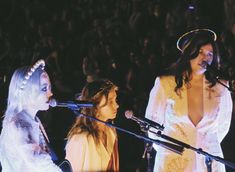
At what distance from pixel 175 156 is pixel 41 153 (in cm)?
163

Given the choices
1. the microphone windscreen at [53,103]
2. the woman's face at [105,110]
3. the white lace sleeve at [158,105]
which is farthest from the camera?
the white lace sleeve at [158,105]

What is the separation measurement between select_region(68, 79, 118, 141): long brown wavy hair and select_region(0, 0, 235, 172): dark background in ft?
10.7

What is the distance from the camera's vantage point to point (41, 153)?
14.1 ft

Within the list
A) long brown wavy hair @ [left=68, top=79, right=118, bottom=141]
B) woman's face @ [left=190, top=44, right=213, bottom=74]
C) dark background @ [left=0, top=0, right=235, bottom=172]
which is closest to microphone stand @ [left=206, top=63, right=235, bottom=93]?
woman's face @ [left=190, top=44, right=213, bottom=74]

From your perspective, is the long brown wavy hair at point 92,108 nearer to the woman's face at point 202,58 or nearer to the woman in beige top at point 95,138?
the woman in beige top at point 95,138

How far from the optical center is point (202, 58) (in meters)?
5.63

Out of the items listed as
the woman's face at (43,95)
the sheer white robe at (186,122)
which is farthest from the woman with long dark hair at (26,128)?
the sheer white robe at (186,122)

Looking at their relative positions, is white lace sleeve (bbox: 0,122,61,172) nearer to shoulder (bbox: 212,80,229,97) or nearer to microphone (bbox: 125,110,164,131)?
microphone (bbox: 125,110,164,131)

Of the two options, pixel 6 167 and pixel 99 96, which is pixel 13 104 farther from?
pixel 99 96

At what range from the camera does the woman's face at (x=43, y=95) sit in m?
4.56

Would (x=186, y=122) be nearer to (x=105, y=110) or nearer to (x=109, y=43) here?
(x=105, y=110)

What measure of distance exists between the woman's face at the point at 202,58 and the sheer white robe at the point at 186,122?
145mm

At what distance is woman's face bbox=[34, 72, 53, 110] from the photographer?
15.0ft

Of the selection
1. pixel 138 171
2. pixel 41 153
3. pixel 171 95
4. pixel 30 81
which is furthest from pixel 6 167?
pixel 138 171
